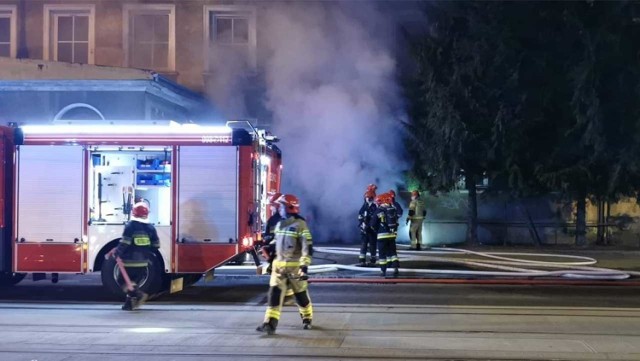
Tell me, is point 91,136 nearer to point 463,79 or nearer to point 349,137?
point 349,137

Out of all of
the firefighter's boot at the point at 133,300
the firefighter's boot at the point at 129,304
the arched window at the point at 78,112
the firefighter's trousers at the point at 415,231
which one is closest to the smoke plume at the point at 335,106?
the firefighter's trousers at the point at 415,231

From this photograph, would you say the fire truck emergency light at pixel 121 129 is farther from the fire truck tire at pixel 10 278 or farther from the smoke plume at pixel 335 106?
the smoke plume at pixel 335 106

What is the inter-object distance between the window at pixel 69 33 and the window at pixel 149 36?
3.51ft

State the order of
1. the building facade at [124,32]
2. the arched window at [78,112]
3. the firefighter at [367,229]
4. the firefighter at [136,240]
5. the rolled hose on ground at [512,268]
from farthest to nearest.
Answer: the building facade at [124,32], the arched window at [78,112], the firefighter at [367,229], the rolled hose on ground at [512,268], the firefighter at [136,240]

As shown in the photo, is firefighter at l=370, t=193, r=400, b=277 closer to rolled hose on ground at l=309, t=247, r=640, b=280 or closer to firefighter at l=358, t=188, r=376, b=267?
rolled hose on ground at l=309, t=247, r=640, b=280

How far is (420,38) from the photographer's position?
1562 centimetres

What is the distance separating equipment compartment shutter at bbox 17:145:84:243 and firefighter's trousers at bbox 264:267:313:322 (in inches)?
139

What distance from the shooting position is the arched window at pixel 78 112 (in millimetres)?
15859

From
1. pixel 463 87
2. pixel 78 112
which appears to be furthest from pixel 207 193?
pixel 78 112

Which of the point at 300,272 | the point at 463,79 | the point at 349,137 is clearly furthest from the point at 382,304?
the point at 463,79

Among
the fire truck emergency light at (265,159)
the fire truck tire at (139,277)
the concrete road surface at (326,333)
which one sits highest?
the fire truck emergency light at (265,159)

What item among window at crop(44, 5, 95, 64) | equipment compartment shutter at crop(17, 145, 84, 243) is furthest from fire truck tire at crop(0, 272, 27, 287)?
window at crop(44, 5, 95, 64)

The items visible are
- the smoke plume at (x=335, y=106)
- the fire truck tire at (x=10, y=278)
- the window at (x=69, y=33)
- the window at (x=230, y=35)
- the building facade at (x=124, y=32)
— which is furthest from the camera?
the window at (x=69, y=33)

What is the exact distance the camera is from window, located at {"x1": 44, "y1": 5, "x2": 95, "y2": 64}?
63.8 ft
